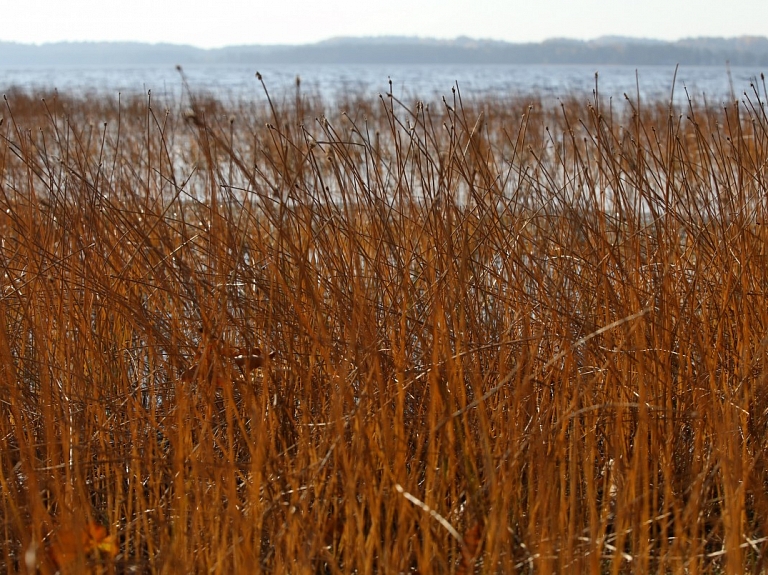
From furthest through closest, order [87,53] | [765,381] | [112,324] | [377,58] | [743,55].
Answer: [87,53] < [377,58] < [743,55] < [112,324] < [765,381]

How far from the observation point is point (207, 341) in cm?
141

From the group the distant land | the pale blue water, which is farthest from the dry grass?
the distant land

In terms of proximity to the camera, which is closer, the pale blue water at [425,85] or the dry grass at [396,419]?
the dry grass at [396,419]

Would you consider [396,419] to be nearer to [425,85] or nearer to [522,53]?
[425,85]

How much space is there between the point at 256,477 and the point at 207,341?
37cm

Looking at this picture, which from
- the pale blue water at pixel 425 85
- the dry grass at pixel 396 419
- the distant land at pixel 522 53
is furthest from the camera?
the distant land at pixel 522 53

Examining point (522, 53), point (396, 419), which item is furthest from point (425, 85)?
point (522, 53)

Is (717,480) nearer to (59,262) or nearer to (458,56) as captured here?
(59,262)

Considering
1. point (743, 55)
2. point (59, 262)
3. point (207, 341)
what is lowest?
point (207, 341)

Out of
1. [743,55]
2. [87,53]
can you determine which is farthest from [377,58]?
[87,53]

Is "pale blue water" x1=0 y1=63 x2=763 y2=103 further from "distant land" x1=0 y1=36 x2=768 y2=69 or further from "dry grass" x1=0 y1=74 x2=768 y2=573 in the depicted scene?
"distant land" x1=0 y1=36 x2=768 y2=69

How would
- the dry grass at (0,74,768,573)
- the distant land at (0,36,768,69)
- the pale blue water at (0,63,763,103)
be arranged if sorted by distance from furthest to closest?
the distant land at (0,36,768,69), the pale blue water at (0,63,763,103), the dry grass at (0,74,768,573)

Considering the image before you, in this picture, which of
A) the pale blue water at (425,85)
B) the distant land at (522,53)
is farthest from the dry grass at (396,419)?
the distant land at (522,53)

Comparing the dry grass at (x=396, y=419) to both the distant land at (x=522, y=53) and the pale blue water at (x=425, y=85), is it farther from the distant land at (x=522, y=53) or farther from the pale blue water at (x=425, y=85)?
the distant land at (x=522, y=53)
